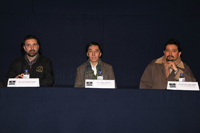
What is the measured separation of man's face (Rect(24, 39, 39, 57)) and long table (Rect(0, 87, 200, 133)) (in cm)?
94

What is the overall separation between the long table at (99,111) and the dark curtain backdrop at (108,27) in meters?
2.18

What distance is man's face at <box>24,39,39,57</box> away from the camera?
248cm

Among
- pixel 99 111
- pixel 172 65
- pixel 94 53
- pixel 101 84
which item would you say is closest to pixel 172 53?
pixel 172 65

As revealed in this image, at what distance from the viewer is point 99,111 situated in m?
1.59

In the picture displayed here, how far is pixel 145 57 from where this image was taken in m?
3.74

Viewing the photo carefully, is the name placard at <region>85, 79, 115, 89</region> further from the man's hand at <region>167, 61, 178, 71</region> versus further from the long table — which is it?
the man's hand at <region>167, 61, 178, 71</region>

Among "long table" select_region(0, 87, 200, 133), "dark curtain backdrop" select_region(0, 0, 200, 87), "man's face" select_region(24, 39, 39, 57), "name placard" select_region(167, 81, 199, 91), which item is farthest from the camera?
"dark curtain backdrop" select_region(0, 0, 200, 87)

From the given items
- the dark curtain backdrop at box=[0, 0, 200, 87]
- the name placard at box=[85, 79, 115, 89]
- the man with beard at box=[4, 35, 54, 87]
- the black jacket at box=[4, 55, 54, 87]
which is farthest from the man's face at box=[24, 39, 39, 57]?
the dark curtain backdrop at box=[0, 0, 200, 87]

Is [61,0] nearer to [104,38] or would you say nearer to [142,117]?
[104,38]

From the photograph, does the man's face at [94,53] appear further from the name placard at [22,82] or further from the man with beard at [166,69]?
the name placard at [22,82]

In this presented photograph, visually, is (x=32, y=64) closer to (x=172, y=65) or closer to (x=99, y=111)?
(x=99, y=111)

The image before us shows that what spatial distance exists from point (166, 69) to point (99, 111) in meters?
1.29

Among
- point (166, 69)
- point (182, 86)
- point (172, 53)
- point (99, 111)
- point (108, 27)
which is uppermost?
point (108, 27)

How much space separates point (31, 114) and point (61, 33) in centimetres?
237
